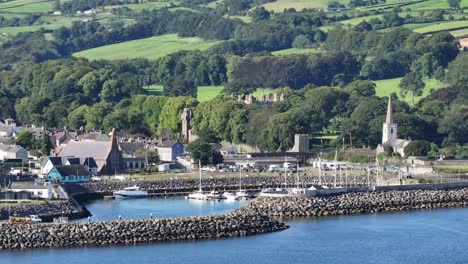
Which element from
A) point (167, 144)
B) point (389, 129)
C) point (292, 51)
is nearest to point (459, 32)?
point (292, 51)

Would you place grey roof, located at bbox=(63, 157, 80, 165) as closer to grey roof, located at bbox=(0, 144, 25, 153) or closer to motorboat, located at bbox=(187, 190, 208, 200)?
motorboat, located at bbox=(187, 190, 208, 200)

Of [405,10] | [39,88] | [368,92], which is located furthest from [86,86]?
[405,10]

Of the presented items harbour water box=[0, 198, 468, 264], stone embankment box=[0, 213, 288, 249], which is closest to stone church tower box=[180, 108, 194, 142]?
harbour water box=[0, 198, 468, 264]

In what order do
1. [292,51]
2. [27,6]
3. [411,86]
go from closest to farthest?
[411,86] < [292,51] < [27,6]

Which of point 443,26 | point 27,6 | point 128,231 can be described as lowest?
point 128,231

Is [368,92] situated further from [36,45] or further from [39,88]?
[36,45]

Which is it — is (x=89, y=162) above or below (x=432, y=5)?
below

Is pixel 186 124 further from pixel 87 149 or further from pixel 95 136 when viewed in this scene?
pixel 87 149
